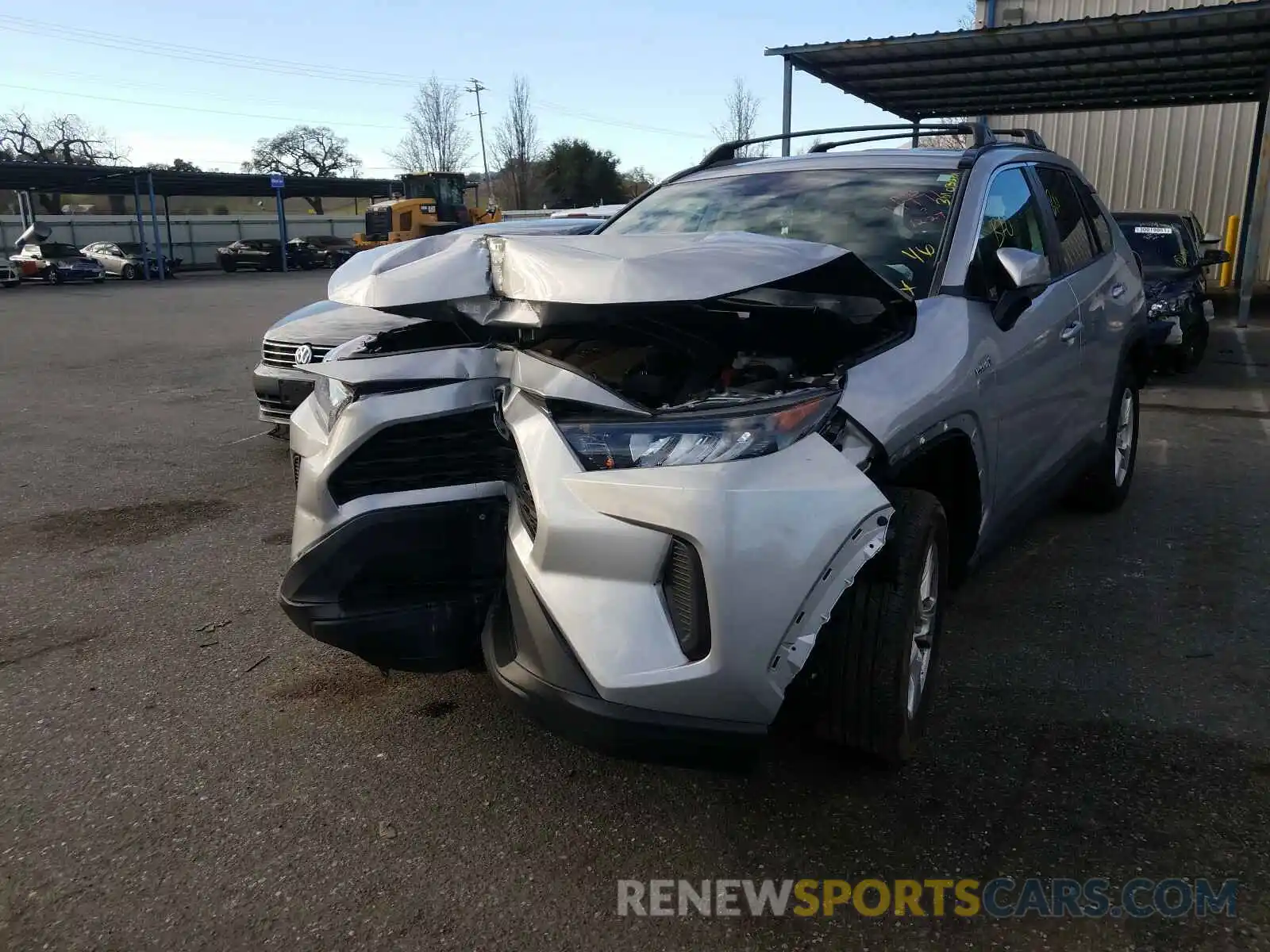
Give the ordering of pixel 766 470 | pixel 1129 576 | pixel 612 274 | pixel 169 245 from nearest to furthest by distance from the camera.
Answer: pixel 766 470
pixel 612 274
pixel 1129 576
pixel 169 245

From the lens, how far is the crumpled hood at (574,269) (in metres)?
2.37

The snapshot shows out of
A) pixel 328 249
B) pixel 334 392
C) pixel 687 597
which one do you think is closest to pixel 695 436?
pixel 687 597

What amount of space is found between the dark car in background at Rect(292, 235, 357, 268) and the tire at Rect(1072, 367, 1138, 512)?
37.8 metres

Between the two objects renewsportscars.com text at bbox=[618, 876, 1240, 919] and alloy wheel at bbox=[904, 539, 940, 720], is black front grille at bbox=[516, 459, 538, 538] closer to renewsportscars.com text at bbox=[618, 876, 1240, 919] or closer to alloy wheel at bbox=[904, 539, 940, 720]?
renewsportscars.com text at bbox=[618, 876, 1240, 919]

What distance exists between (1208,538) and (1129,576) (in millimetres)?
852

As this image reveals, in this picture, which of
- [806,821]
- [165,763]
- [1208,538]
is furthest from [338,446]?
[1208,538]

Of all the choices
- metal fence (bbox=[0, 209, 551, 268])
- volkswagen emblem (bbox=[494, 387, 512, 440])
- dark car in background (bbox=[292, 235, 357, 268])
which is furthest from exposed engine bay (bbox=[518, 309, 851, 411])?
metal fence (bbox=[0, 209, 551, 268])

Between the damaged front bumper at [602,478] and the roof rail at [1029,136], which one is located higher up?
the roof rail at [1029,136]

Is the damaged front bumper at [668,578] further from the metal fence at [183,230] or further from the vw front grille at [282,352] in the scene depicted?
the metal fence at [183,230]

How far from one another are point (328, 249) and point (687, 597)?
43704mm

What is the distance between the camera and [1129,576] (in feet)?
14.5

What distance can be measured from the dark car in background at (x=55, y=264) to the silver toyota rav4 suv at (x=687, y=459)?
31990 mm

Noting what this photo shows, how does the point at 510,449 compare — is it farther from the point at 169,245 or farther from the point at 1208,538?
the point at 169,245

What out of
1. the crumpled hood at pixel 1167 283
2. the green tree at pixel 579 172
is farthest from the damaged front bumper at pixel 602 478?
the green tree at pixel 579 172
